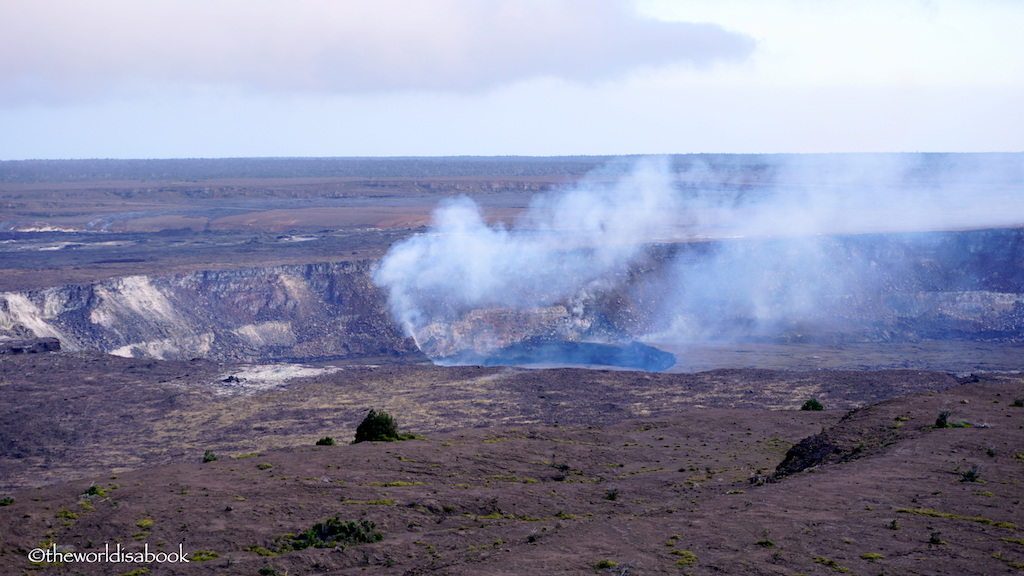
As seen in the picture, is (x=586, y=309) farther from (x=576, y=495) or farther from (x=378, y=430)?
(x=576, y=495)

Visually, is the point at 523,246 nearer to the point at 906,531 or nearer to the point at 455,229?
→ the point at 455,229

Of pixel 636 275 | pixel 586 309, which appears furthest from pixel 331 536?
pixel 636 275

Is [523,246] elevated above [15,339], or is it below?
above

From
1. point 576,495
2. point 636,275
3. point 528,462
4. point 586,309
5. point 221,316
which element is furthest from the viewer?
point 636,275

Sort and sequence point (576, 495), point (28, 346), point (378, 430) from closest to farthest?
point (576, 495) < point (378, 430) < point (28, 346)

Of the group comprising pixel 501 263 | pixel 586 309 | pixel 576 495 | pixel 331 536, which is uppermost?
pixel 501 263

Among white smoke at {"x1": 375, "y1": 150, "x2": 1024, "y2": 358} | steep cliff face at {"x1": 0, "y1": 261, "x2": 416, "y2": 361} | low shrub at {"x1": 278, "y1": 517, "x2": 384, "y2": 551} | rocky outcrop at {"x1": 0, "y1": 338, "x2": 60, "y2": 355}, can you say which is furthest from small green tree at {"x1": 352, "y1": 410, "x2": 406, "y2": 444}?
rocky outcrop at {"x1": 0, "y1": 338, "x2": 60, "y2": 355}

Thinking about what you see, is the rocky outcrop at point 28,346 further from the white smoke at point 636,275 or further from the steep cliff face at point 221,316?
the white smoke at point 636,275

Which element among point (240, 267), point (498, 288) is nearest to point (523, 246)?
point (498, 288)
